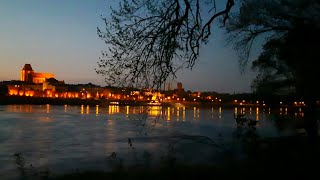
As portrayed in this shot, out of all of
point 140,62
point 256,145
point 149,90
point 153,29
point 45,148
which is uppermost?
point 153,29

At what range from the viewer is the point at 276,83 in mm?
25703

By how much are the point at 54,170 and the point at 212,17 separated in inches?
472

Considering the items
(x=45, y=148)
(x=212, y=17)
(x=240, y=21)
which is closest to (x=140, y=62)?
(x=212, y=17)

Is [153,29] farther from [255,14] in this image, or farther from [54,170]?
[54,170]

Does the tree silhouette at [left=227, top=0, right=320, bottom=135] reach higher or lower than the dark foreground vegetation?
higher

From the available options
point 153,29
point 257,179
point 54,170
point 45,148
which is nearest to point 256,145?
point 257,179

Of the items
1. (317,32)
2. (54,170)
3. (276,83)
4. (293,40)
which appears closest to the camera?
(317,32)

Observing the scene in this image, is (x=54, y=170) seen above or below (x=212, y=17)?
below

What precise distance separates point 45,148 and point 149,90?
21476 millimetres

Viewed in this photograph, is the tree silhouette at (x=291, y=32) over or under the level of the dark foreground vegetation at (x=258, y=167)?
over

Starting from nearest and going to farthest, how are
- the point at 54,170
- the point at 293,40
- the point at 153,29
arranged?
the point at 153,29 → the point at 293,40 → the point at 54,170

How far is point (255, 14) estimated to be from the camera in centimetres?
1495

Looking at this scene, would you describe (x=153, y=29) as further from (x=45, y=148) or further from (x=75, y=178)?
(x=45, y=148)

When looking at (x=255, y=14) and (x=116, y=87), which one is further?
(x=255, y=14)
